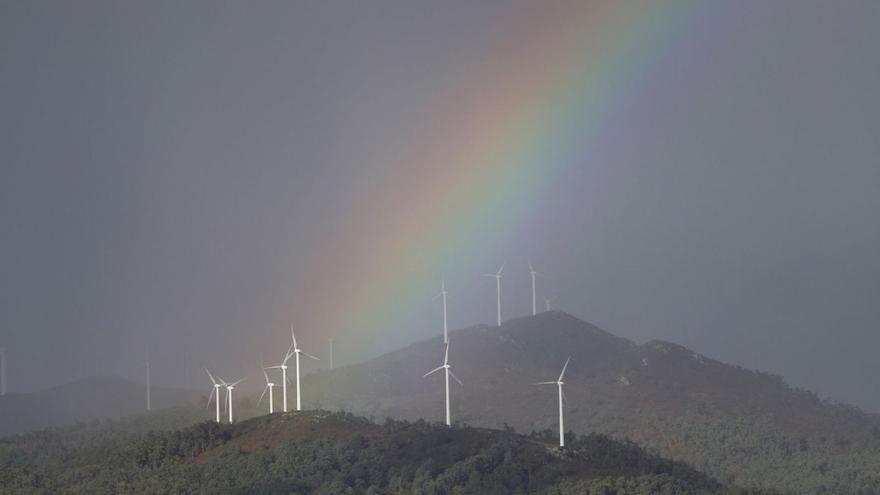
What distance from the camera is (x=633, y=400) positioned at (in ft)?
448

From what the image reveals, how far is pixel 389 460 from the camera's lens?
2847 inches

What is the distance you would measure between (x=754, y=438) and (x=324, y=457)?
56993 millimetres

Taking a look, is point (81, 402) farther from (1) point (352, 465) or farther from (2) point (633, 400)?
(1) point (352, 465)

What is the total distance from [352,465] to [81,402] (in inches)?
4504

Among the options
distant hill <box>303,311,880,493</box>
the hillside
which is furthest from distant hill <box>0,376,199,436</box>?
the hillside

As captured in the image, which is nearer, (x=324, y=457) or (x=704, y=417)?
(x=324, y=457)

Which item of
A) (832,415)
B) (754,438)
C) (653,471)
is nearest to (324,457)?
(653,471)

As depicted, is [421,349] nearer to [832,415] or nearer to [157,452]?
[832,415]

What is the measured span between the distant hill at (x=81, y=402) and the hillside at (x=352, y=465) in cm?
8284

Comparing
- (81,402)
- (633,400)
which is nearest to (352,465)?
(633,400)

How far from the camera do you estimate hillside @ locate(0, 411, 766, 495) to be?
67875mm

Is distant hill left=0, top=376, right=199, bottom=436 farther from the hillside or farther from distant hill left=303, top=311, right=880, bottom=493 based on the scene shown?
the hillside

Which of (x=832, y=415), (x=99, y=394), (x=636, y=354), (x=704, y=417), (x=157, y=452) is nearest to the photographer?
(x=157, y=452)

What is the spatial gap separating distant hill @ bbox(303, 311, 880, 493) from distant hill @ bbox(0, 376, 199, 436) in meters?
29.6
